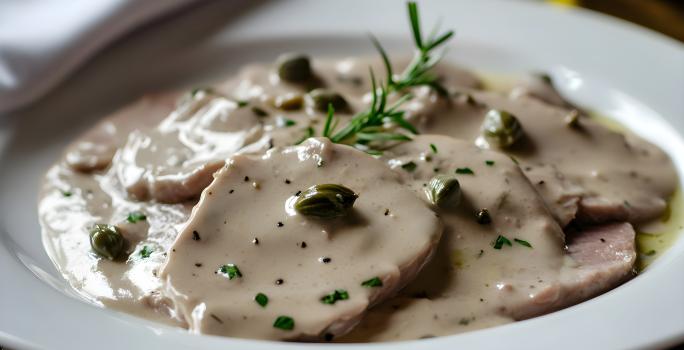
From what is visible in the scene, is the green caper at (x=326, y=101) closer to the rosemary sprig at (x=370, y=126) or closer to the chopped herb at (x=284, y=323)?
the rosemary sprig at (x=370, y=126)

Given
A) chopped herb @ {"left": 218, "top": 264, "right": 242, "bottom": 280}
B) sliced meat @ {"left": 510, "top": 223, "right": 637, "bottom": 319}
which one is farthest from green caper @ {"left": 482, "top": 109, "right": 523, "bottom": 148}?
chopped herb @ {"left": 218, "top": 264, "right": 242, "bottom": 280}

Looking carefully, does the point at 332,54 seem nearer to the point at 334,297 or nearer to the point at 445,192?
the point at 445,192

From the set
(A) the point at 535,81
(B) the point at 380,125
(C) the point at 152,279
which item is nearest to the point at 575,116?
(A) the point at 535,81

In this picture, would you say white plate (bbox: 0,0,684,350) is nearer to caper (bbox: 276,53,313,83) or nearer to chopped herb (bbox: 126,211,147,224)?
chopped herb (bbox: 126,211,147,224)

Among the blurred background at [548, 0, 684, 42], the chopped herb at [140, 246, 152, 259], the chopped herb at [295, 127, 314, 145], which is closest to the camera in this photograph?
the chopped herb at [140, 246, 152, 259]

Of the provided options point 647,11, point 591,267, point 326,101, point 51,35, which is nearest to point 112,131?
point 51,35
